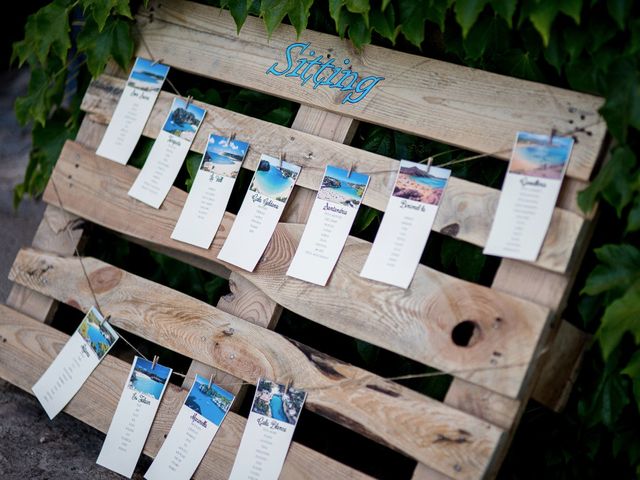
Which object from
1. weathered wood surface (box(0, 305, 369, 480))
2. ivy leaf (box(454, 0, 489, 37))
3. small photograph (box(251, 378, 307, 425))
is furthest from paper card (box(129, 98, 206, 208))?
ivy leaf (box(454, 0, 489, 37))

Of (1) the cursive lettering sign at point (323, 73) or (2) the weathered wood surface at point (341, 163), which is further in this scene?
(1) the cursive lettering sign at point (323, 73)

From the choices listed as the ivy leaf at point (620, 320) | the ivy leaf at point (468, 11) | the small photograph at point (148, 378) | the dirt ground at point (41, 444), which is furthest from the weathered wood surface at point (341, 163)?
the dirt ground at point (41, 444)

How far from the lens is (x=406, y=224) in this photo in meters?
1.59

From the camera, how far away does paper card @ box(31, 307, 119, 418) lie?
192 centimetres

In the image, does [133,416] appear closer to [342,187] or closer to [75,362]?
[75,362]

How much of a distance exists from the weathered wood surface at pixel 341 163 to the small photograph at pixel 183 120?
0.06 ft

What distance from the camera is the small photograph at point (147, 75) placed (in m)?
1.98

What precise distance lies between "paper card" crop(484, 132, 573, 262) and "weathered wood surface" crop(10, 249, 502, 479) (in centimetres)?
33

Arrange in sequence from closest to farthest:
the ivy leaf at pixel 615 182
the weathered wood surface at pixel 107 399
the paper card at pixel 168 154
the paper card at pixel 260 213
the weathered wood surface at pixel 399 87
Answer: the ivy leaf at pixel 615 182 < the weathered wood surface at pixel 399 87 < the weathered wood surface at pixel 107 399 < the paper card at pixel 260 213 < the paper card at pixel 168 154

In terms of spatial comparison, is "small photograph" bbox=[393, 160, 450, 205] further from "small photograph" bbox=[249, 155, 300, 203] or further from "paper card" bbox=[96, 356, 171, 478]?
"paper card" bbox=[96, 356, 171, 478]

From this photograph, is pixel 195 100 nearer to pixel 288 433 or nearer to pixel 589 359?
pixel 288 433

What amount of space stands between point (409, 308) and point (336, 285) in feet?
0.56

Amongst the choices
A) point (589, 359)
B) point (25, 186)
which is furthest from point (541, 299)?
point (25, 186)

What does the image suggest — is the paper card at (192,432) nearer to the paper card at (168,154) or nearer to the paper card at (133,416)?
the paper card at (133,416)
